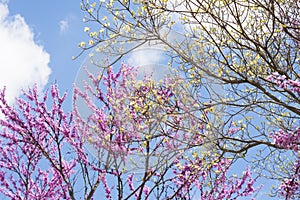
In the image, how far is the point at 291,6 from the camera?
5109 millimetres

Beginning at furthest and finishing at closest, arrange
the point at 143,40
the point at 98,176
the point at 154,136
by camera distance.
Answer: the point at 98,176, the point at 154,136, the point at 143,40

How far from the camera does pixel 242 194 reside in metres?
6.42

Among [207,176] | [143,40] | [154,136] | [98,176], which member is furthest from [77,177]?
[143,40]

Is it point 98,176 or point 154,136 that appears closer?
point 154,136

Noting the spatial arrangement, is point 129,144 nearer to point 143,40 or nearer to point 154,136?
point 154,136

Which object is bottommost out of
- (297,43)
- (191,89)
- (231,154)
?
(231,154)

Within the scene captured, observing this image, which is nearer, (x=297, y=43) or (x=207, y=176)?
(x=297, y=43)

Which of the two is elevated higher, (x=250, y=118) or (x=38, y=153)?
(x=38, y=153)

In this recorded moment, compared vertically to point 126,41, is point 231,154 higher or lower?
lower

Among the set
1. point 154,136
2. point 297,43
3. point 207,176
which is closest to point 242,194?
point 207,176

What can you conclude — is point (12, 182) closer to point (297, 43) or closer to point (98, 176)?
point (98, 176)

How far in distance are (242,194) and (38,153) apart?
9.46 ft

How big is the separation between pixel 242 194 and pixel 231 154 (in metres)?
1.24

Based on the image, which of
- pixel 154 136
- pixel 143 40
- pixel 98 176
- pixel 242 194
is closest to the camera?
pixel 143 40
